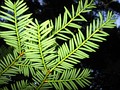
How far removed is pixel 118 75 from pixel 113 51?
0.57 m

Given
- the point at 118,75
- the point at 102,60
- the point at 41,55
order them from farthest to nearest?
the point at 102,60, the point at 118,75, the point at 41,55

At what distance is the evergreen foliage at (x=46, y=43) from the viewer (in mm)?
320

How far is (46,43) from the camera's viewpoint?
1.08 ft

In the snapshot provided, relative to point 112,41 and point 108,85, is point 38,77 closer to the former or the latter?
point 108,85

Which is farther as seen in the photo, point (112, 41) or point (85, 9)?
point (112, 41)

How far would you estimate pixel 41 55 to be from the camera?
1.10ft

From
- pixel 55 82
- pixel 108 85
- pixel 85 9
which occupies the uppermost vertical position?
pixel 85 9

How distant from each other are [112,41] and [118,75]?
71 cm

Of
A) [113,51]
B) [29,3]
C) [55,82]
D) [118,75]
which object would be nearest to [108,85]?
[118,75]

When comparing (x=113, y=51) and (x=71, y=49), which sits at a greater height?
(x=71, y=49)

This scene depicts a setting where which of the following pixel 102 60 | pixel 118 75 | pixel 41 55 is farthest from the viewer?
pixel 102 60

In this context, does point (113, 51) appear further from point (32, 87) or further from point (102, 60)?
point (32, 87)

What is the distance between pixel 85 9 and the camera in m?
0.35

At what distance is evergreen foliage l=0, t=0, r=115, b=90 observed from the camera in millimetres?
320
